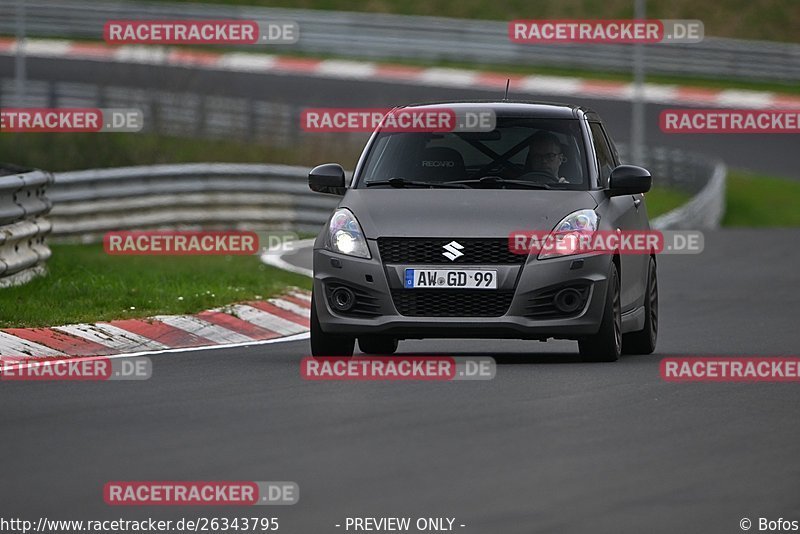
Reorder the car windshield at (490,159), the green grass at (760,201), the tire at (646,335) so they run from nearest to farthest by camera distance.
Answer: the car windshield at (490,159) → the tire at (646,335) → the green grass at (760,201)

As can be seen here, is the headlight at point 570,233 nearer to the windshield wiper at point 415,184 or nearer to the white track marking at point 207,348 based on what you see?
the windshield wiper at point 415,184

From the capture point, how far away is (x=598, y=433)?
908cm

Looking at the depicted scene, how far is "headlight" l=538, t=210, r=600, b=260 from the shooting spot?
1176 cm

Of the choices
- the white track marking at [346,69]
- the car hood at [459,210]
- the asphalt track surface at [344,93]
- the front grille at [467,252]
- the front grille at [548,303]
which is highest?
the white track marking at [346,69]

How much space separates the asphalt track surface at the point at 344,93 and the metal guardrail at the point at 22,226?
26943 mm

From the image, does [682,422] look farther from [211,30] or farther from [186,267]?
[211,30]

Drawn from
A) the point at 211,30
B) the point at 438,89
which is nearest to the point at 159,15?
the point at 211,30

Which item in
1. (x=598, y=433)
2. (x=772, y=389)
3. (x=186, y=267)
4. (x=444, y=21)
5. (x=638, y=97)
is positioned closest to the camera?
(x=598, y=433)

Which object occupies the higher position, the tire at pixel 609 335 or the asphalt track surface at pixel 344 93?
the asphalt track surface at pixel 344 93

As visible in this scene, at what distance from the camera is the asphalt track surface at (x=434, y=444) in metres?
7.22

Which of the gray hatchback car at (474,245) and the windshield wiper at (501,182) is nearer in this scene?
the gray hatchback car at (474,245)

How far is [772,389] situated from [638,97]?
2894cm

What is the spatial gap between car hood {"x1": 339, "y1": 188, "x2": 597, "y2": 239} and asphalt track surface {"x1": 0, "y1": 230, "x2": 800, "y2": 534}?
865mm

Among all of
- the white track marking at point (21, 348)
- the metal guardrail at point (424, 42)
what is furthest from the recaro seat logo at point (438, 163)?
the metal guardrail at point (424, 42)
